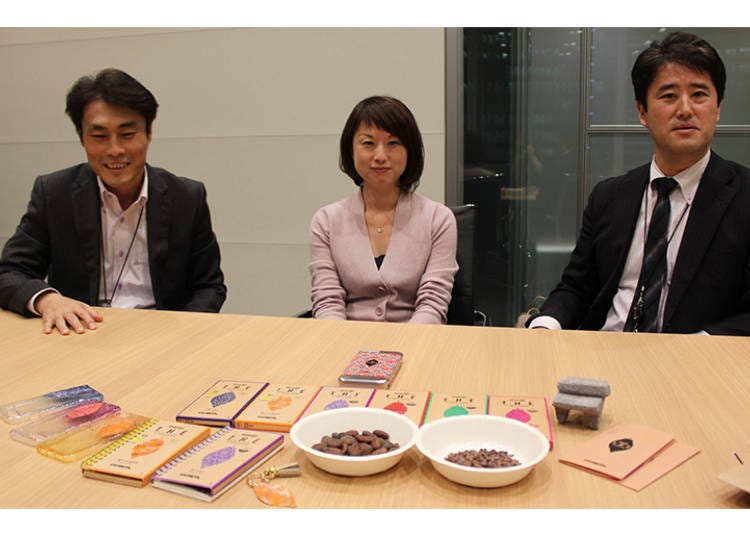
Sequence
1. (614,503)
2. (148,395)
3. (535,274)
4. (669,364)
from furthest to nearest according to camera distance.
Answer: (535,274)
(669,364)
(148,395)
(614,503)

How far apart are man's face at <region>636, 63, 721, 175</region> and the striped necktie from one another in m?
0.13

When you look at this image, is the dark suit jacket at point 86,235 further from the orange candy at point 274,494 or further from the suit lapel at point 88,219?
the orange candy at point 274,494

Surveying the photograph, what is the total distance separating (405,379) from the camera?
1.47 m

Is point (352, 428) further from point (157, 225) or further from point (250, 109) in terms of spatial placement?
point (250, 109)

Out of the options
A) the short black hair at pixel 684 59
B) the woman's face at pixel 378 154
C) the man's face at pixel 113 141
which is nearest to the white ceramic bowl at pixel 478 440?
the woman's face at pixel 378 154

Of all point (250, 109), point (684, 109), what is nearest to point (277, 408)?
point (684, 109)

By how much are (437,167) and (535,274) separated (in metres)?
0.92

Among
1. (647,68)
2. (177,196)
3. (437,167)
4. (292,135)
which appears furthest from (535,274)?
(177,196)

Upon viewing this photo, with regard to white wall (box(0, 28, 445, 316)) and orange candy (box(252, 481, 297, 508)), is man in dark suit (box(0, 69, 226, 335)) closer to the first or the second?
white wall (box(0, 28, 445, 316))

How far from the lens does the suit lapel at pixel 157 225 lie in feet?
7.70

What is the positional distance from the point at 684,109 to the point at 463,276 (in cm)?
95

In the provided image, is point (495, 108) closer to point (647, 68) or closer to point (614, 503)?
point (647, 68)

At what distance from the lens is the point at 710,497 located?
3.25ft

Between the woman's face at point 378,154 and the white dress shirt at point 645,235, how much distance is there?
74 centimetres
